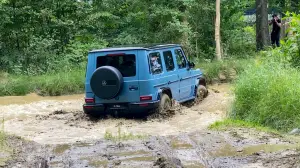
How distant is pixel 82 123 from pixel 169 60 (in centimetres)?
278

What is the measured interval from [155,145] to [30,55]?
1485 centimetres

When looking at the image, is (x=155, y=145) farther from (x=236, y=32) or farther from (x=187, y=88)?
(x=236, y=32)

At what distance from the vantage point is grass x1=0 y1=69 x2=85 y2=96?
17422 mm

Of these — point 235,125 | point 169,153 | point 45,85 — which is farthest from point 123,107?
point 45,85

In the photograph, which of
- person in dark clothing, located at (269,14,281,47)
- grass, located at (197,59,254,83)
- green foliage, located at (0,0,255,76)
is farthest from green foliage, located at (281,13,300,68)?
green foliage, located at (0,0,255,76)

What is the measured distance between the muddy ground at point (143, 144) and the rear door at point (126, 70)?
575 millimetres

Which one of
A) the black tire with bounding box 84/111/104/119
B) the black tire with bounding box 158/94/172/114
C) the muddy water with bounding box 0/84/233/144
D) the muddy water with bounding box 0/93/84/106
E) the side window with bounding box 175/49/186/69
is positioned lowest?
the muddy water with bounding box 0/93/84/106

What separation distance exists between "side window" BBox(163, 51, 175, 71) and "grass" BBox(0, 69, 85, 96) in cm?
637

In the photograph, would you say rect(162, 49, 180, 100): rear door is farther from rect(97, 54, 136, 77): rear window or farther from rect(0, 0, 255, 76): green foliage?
rect(0, 0, 255, 76): green foliage

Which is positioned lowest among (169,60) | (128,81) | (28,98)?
(28,98)

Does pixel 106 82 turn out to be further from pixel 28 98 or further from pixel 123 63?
pixel 28 98

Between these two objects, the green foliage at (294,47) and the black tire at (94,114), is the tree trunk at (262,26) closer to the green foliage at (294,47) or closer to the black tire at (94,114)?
the green foliage at (294,47)

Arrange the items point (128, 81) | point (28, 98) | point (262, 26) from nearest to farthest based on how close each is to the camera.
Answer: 1. point (128, 81)
2. point (28, 98)
3. point (262, 26)

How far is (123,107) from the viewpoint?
11258mm
